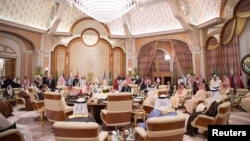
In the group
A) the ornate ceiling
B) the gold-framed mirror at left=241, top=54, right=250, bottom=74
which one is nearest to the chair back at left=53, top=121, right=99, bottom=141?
the ornate ceiling

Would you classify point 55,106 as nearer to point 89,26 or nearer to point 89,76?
point 89,76

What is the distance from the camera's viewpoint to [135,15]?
12719 mm

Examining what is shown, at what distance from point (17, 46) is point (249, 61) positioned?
41.0ft

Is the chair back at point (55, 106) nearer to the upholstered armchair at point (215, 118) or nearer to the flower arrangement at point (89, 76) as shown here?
the upholstered armchair at point (215, 118)

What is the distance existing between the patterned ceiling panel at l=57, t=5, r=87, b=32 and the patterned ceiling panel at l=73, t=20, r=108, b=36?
1.42 feet

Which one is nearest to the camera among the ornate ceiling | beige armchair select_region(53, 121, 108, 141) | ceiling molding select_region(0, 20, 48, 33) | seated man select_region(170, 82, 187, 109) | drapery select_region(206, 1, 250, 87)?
beige armchair select_region(53, 121, 108, 141)

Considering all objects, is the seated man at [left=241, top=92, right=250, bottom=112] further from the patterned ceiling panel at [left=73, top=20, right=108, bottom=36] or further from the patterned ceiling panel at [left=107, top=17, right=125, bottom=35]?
the patterned ceiling panel at [left=73, top=20, right=108, bottom=36]

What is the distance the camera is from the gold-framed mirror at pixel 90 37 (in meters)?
12.9

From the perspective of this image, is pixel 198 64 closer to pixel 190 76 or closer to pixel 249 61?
pixel 190 76

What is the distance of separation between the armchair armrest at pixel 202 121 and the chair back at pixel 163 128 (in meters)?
1.88

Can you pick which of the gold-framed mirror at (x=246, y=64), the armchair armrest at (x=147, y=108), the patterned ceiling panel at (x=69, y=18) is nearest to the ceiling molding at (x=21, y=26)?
the patterned ceiling panel at (x=69, y=18)

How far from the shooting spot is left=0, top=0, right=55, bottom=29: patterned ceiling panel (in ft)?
31.7

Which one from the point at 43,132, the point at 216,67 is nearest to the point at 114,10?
the point at 43,132

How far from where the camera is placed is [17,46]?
426 inches
